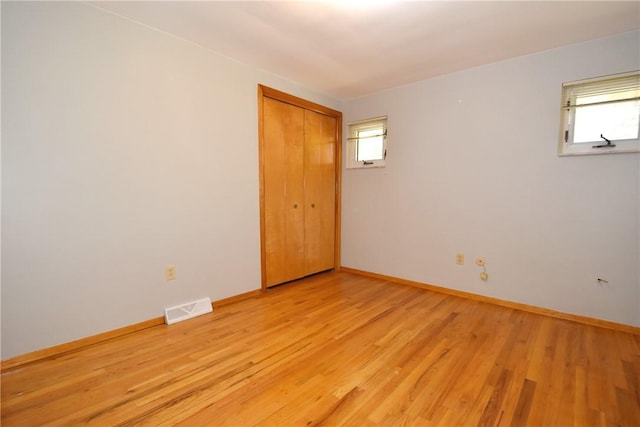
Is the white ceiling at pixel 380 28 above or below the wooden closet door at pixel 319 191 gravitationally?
above

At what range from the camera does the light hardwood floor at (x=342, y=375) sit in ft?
4.44

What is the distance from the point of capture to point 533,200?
253 cm

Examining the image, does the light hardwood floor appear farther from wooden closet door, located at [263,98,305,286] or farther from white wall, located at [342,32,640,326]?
wooden closet door, located at [263,98,305,286]

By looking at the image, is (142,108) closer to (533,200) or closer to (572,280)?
(533,200)

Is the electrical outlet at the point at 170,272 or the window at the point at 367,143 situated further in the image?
the window at the point at 367,143

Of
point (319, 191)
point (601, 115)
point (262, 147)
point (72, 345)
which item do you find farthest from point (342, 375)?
point (601, 115)

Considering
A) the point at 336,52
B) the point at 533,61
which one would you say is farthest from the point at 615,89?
the point at 336,52

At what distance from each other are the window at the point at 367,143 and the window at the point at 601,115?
1.71 m

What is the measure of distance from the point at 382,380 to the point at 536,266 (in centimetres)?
193

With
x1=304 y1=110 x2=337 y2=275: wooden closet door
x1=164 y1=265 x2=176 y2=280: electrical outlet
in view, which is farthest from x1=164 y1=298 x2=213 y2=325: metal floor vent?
x1=304 y1=110 x2=337 y2=275: wooden closet door

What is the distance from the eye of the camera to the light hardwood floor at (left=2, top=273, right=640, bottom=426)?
1354mm

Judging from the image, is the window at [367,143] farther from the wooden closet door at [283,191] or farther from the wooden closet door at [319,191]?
the wooden closet door at [283,191]

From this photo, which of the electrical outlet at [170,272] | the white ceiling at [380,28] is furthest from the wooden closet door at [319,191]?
the electrical outlet at [170,272]

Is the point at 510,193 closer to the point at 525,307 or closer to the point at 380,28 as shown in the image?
the point at 525,307
